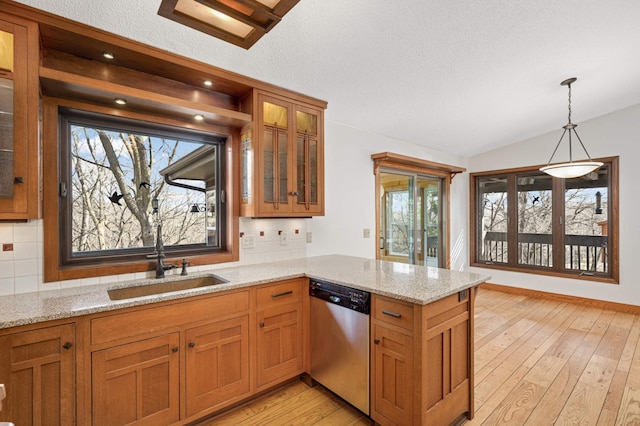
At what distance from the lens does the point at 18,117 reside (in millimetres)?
1599

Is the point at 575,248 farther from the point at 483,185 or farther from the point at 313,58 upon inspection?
the point at 313,58

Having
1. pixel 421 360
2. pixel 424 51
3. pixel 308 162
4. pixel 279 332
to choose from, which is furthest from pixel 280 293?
pixel 424 51

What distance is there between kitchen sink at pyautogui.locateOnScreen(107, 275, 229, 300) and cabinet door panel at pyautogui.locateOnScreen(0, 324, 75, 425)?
517mm

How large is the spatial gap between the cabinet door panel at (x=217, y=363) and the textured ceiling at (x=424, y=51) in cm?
185

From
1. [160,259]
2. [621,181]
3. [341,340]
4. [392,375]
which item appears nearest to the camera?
[392,375]

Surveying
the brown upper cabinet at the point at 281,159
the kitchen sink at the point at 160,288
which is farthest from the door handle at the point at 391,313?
the brown upper cabinet at the point at 281,159

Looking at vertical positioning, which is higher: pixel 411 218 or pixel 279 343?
pixel 411 218

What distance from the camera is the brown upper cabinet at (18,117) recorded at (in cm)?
157

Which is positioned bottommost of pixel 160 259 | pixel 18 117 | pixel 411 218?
pixel 160 259

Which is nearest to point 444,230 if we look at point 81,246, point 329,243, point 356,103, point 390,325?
point 329,243

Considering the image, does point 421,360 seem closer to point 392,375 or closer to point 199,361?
point 392,375

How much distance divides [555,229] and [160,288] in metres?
5.39

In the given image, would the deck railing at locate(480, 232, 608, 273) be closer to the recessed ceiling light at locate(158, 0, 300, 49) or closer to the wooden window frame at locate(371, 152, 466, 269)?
the wooden window frame at locate(371, 152, 466, 269)

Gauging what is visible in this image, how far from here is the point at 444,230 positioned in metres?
5.09
